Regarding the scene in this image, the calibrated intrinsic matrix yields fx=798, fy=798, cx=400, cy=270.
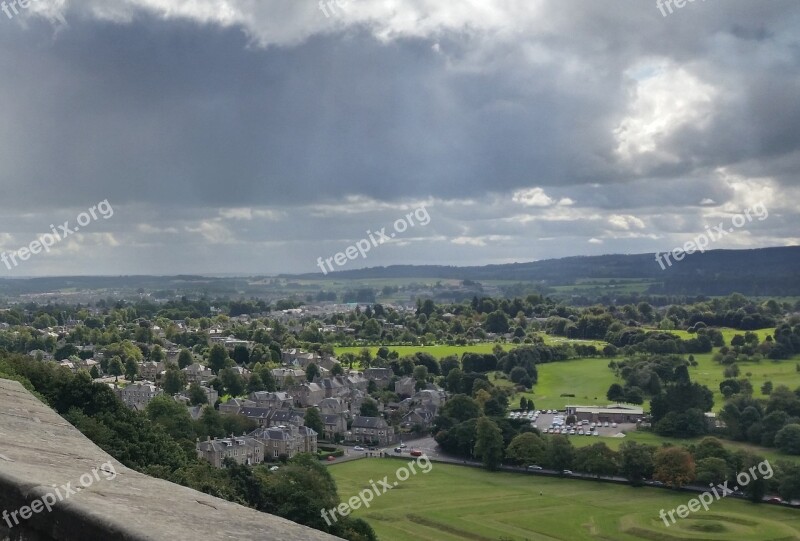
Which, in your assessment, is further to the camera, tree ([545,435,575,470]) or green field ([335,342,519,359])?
green field ([335,342,519,359])

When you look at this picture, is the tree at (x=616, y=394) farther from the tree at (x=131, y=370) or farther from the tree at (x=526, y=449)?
the tree at (x=131, y=370)

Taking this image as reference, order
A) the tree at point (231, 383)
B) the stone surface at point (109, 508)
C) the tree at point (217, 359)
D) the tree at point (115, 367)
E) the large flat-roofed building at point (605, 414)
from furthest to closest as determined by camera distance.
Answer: the tree at point (217, 359), the tree at point (115, 367), the tree at point (231, 383), the large flat-roofed building at point (605, 414), the stone surface at point (109, 508)

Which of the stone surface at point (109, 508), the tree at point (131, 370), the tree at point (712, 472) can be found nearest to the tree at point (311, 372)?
the tree at point (131, 370)

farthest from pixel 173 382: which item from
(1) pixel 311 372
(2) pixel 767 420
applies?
(2) pixel 767 420

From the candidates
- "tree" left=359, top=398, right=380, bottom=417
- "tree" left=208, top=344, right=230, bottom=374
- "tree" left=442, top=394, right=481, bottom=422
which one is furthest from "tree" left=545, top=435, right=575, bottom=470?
"tree" left=208, top=344, right=230, bottom=374

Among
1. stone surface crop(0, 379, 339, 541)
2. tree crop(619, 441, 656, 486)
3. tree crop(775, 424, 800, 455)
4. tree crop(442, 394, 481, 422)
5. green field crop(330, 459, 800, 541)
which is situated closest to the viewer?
stone surface crop(0, 379, 339, 541)

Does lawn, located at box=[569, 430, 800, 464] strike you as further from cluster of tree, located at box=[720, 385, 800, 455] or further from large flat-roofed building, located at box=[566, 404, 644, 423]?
large flat-roofed building, located at box=[566, 404, 644, 423]

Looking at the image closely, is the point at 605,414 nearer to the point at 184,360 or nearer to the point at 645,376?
the point at 645,376
